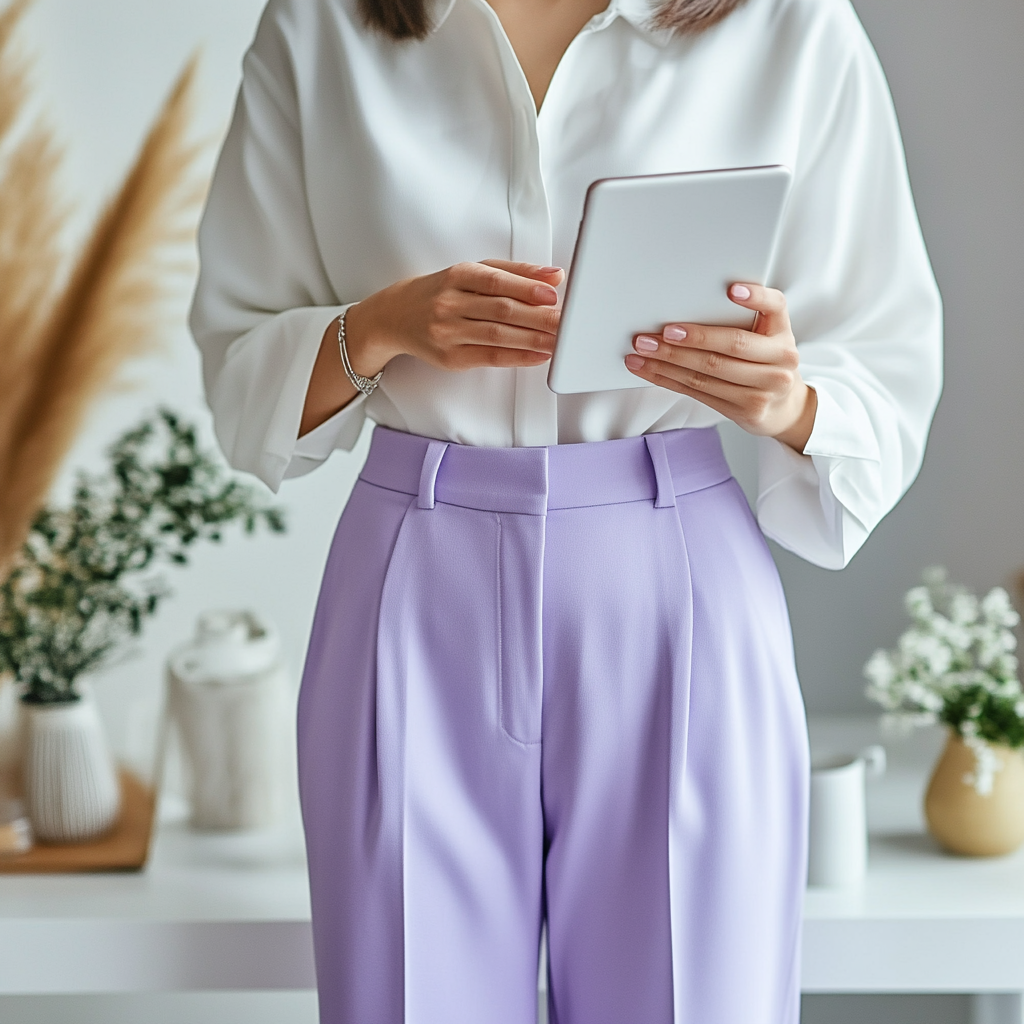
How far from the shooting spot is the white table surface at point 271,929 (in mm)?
1183

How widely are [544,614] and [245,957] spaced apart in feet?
2.08

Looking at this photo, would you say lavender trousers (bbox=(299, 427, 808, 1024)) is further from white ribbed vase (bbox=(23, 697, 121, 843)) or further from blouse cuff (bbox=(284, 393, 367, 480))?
white ribbed vase (bbox=(23, 697, 121, 843))

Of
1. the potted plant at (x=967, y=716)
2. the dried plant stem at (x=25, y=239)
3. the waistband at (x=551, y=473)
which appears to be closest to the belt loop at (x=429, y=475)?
the waistband at (x=551, y=473)

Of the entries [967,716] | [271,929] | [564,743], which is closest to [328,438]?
[564,743]

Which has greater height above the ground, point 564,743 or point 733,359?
point 733,359

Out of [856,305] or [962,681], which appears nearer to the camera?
[856,305]

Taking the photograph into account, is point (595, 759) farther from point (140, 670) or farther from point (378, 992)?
point (140, 670)

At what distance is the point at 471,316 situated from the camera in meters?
0.78

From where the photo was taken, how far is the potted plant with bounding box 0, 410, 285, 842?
4.72 feet

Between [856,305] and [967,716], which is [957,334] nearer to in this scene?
[967,716]

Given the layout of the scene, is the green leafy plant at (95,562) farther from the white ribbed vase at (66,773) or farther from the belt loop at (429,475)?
the belt loop at (429,475)

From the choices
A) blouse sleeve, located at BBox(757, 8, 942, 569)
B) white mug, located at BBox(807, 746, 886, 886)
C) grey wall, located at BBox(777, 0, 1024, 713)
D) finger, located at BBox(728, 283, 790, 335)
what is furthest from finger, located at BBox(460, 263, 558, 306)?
grey wall, located at BBox(777, 0, 1024, 713)

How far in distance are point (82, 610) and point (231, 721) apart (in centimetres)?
24

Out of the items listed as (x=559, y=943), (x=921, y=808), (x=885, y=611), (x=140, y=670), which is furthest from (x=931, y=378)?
(x=140, y=670)
